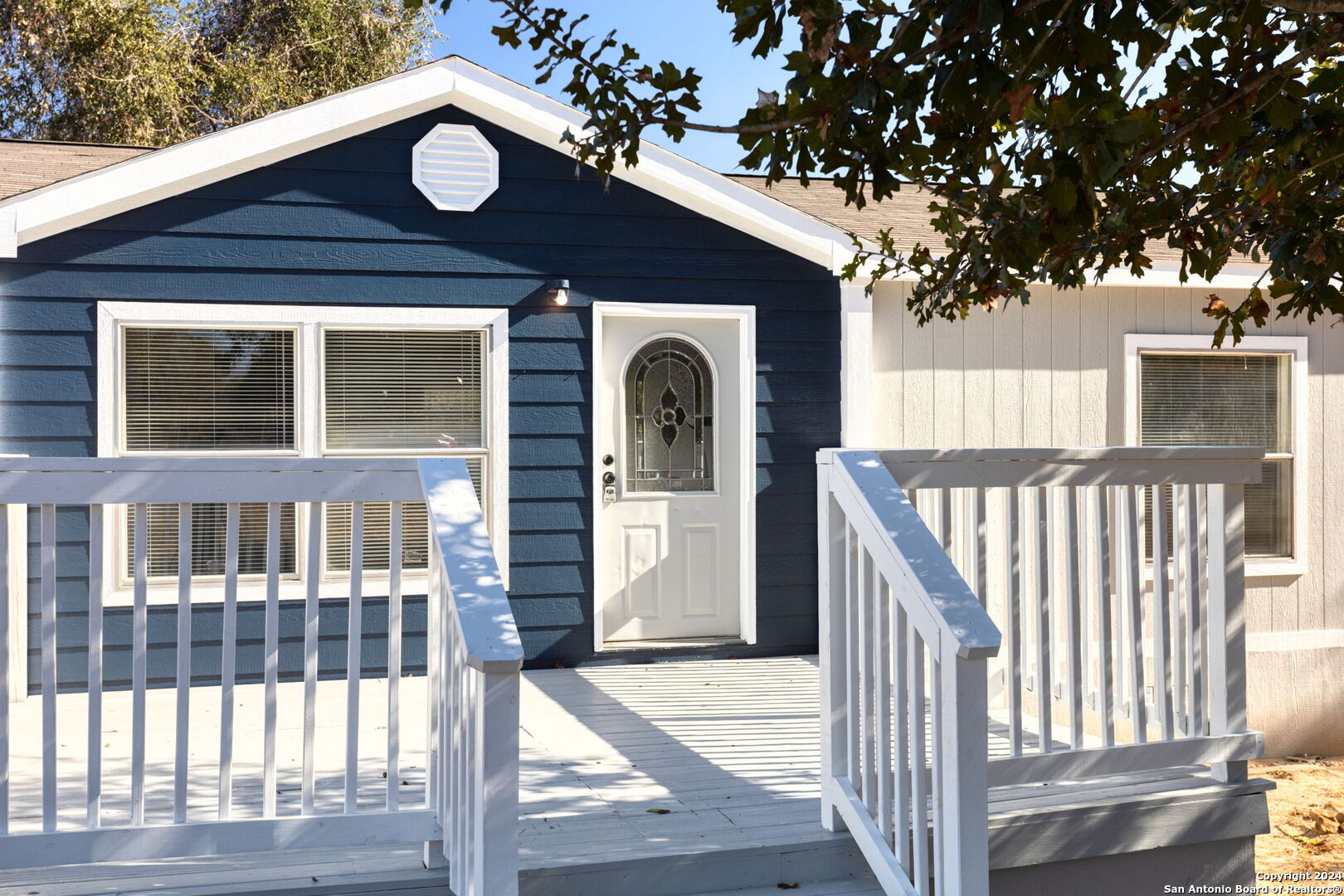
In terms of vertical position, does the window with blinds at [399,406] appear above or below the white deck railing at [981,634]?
above

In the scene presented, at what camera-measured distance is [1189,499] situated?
361 centimetres

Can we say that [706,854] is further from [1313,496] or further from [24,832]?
[1313,496]

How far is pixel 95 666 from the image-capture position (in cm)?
279

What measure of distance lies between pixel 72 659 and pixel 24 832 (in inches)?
114

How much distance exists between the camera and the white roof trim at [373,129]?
5328 millimetres

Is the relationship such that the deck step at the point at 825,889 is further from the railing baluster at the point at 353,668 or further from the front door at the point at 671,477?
the front door at the point at 671,477

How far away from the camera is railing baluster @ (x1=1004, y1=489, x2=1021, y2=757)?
10.7ft

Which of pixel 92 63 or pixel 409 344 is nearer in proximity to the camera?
pixel 409 344

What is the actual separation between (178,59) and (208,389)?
11185mm

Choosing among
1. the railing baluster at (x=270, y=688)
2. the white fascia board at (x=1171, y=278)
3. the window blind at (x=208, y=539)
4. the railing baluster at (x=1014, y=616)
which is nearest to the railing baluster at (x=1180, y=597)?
the railing baluster at (x=1014, y=616)

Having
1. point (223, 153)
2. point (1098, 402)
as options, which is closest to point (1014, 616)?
point (1098, 402)

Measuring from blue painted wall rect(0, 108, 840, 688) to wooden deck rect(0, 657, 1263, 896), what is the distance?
1.42 feet

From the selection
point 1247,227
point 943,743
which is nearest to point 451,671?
point 943,743

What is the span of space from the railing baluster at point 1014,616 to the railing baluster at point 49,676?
244 cm
